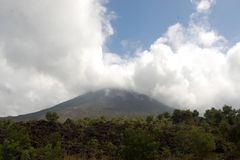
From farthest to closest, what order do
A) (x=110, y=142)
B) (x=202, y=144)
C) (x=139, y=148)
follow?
(x=110, y=142), (x=202, y=144), (x=139, y=148)

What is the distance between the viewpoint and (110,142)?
2562cm

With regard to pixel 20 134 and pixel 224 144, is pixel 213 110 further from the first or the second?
pixel 20 134

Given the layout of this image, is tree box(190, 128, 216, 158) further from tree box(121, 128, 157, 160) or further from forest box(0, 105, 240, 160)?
tree box(121, 128, 157, 160)

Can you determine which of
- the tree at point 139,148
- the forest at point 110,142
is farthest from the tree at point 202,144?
the tree at point 139,148

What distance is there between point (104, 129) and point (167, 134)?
6.03 metres

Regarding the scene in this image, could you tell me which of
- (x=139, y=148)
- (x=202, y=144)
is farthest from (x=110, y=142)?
(x=139, y=148)

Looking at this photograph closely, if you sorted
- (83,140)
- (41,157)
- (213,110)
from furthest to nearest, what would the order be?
(213,110), (83,140), (41,157)

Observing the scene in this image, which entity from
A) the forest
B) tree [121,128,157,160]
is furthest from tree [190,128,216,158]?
tree [121,128,157,160]

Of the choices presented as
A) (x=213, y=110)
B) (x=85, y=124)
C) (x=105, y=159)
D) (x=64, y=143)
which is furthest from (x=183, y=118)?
(x=105, y=159)

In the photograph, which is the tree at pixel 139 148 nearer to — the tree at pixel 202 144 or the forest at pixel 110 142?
the forest at pixel 110 142

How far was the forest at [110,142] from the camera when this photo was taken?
563 inches

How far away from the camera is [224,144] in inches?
914

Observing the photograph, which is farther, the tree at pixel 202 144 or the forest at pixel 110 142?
the tree at pixel 202 144

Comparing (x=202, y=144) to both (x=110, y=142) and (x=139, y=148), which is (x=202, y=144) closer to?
(x=139, y=148)
